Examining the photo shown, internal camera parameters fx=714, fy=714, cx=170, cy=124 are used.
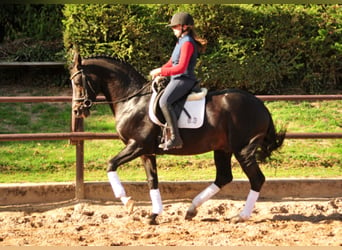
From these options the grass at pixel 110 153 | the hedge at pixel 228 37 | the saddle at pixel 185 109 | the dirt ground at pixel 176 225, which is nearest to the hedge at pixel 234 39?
the hedge at pixel 228 37

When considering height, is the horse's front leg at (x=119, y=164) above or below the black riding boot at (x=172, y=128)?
below

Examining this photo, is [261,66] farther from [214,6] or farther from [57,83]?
[57,83]

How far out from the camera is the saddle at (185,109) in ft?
25.4

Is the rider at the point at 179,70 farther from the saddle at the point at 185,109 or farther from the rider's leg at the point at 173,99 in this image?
the saddle at the point at 185,109

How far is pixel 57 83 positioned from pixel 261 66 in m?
3.92

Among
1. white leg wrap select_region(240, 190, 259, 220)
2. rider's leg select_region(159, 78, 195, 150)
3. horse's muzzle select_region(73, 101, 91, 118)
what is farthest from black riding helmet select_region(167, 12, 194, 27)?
white leg wrap select_region(240, 190, 259, 220)

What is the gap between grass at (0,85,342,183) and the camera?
1007 cm

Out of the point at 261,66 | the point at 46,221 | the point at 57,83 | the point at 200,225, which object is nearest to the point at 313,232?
the point at 200,225

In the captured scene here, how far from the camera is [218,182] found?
26.5ft

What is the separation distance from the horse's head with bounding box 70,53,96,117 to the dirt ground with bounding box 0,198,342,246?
1.27 m

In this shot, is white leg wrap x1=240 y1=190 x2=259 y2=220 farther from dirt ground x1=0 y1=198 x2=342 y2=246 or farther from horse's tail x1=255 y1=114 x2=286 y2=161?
horse's tail x1=255 y1=114 x2=286 y2=161

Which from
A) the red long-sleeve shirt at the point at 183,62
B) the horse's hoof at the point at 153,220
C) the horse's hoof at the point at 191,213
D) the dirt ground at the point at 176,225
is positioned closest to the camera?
the dirt ground at the point at 176,225

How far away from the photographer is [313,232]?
7.55m

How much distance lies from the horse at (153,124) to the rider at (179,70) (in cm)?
27
